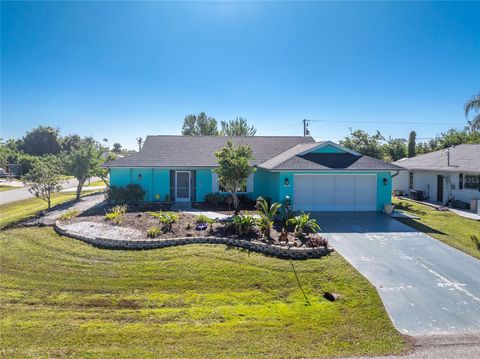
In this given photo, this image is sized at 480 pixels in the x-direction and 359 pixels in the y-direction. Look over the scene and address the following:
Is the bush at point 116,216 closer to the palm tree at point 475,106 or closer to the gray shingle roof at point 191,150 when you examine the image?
the gray shingle roof at point 191,150

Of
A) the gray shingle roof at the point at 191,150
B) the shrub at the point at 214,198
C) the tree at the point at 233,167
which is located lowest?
the shrub at the point at 214,198

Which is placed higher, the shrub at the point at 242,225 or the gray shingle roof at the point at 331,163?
the gray shingle roof at the point at 331,163

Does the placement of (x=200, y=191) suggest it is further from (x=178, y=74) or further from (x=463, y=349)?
(x=463, y=349)

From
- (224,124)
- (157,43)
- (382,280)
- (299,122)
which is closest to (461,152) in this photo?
(299,122)

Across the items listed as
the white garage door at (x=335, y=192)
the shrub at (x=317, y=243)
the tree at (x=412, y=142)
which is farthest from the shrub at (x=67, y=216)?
the tree at (x=412, y=142)

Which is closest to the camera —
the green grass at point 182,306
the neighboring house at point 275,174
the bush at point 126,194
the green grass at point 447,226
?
the green grass at point 182,306

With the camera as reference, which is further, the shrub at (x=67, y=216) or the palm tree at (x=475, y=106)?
the palm tree at (x=475, y=106)

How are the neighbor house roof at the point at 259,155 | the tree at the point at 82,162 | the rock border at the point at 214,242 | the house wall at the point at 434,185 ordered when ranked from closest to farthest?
the rock border at the point at 214,242
the neighbor house roof at the point at 259,155
the house wall at the point at 434,185
the tree at the point at 82,162

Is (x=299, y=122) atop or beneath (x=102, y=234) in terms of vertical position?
atop
